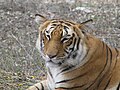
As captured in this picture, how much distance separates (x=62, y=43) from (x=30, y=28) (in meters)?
3.71

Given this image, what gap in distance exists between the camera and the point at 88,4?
30.0 ft

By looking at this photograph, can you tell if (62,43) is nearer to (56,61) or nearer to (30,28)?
(56,61)

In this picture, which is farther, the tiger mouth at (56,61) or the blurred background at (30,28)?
the blurred background at (30,28)

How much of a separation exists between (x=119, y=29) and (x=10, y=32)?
1.63 meters

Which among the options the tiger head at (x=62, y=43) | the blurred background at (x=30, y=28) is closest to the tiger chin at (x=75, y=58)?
the tiger head at (x=62, y=43)

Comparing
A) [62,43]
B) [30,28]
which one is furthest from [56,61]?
[30,28]

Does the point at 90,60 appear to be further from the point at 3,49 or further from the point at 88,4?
the point at 88,4

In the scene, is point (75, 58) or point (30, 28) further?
point (30, 28)

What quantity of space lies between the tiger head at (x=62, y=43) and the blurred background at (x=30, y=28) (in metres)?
0.13

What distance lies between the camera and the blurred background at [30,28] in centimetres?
496

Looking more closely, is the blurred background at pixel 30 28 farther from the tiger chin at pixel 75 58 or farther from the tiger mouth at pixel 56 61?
the tiger mouth at pixel 56 61

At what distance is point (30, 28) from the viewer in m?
7.34

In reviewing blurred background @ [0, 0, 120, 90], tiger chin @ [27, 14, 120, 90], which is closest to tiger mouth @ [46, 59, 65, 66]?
tiger chin @ [27, 14, 120, 90]

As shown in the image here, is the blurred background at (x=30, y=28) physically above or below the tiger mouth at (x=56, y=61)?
below
